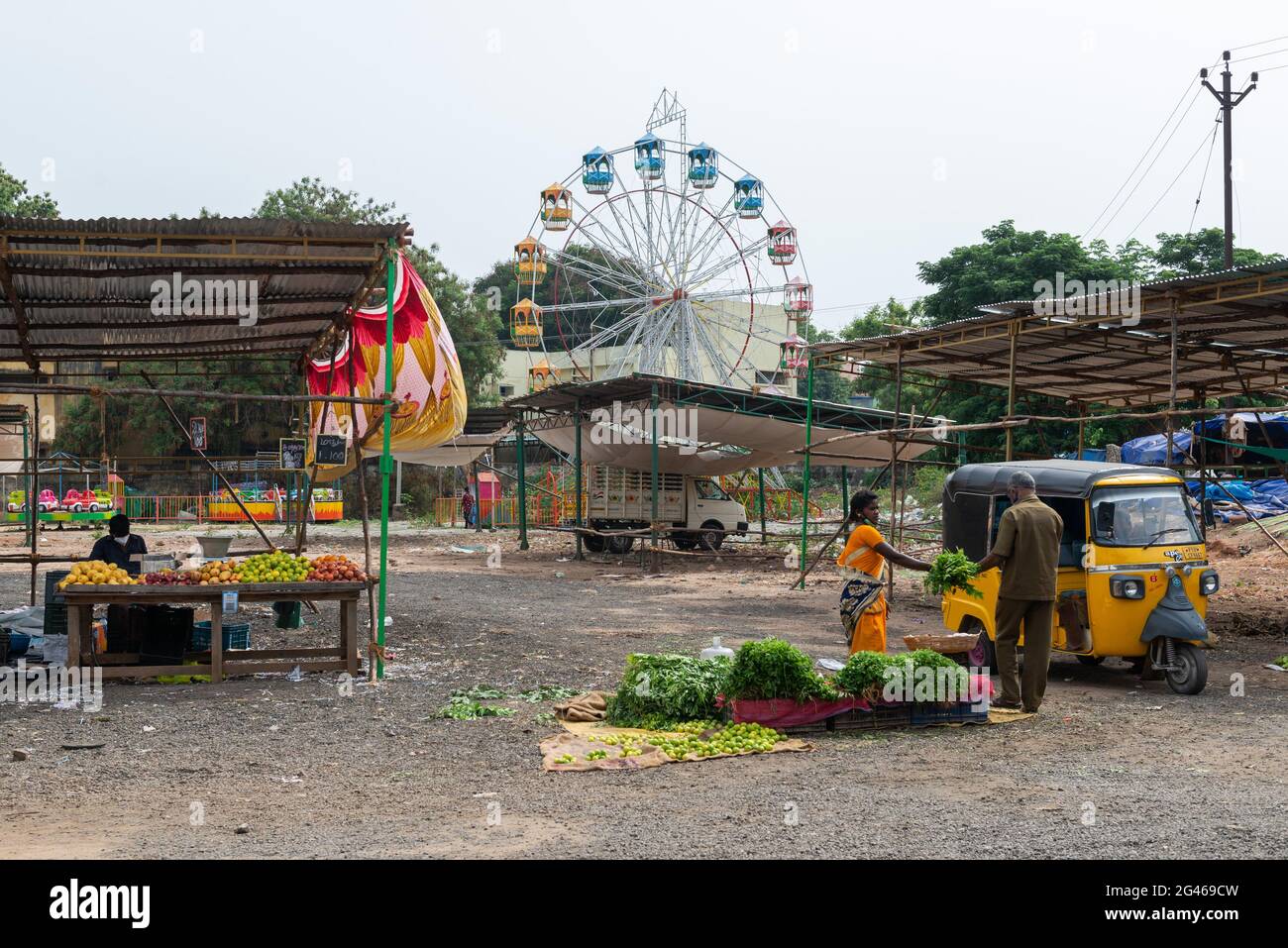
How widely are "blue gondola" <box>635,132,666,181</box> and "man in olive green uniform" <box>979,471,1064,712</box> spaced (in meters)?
22.9

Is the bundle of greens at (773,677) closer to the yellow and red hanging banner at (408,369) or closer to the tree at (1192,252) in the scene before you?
the yellow and red hanging banner at (408,369)

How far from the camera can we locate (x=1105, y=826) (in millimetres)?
5410

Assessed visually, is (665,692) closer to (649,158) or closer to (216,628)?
(216,628)

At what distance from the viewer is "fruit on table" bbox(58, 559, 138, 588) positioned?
933 cm

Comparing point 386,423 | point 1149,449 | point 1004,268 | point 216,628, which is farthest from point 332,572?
point 1004,268

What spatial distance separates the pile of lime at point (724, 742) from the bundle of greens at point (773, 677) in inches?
9.7

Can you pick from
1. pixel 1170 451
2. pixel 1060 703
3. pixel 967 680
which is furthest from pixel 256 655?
pixel 1170 451

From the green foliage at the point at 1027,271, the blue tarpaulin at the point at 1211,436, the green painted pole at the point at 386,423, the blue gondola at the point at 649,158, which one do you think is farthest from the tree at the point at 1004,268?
the green painted pole at the point at 386,423

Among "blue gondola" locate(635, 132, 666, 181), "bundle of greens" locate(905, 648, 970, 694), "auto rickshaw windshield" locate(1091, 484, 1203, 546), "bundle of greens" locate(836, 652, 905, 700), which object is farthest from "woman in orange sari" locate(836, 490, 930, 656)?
"blue gondola" locate(635, 132, 666, 181)

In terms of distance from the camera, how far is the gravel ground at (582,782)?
17.2 ft

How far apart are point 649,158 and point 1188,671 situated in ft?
75.6

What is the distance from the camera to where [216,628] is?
9617 millimetres

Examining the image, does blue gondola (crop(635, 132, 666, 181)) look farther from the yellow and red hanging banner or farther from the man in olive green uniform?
the man in olive green uniform
